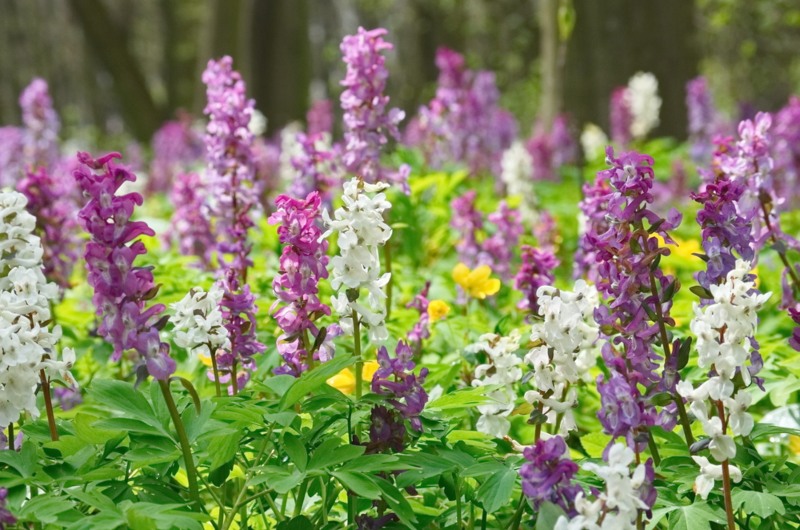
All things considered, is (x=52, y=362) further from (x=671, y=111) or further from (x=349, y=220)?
(x=671, y=111)

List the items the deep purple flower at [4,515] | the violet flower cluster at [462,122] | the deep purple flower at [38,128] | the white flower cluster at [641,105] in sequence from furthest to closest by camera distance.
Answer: the white flower cluster at [641,105], the deep purple flower at [38,128], the violet flower cluster at [462,122], the deep purple flower at [4,515]

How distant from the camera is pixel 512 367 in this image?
9.29 ft

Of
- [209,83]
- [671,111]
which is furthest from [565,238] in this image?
A: [671,111]

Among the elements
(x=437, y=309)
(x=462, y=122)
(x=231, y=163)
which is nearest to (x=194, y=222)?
(x=231, y=163)

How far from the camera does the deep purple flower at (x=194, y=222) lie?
496 centimetres

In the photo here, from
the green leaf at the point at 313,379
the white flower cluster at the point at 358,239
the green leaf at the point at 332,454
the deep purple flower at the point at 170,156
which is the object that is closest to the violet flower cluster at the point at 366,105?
the white flower cluster at the point at 358,239

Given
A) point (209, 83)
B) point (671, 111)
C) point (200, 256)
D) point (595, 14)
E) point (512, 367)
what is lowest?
point (512, 367)

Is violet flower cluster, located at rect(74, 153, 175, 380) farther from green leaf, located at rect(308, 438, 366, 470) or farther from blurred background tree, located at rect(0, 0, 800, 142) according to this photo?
blurred background tree, located at rect(0, 0, 800, 142)

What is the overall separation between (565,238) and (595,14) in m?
4.77

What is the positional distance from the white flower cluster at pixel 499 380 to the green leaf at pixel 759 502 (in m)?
0.63

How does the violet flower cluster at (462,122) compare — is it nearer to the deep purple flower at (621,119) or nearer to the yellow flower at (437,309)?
the deep purple flower at (621,119)

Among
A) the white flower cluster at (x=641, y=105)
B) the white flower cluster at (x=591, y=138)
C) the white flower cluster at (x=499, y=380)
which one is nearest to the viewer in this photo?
the white flower cluster at (x=499, y=380)

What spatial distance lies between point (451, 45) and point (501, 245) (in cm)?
2644

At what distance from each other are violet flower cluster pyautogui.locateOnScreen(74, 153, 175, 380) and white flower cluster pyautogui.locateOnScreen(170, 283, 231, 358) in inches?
13.5
